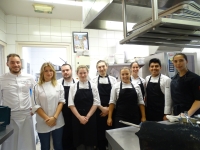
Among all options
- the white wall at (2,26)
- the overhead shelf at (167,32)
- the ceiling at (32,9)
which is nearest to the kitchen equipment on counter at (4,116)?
the overhead shelf at (167,32)

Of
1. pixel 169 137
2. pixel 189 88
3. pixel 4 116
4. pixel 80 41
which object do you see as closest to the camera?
pixel 169 137

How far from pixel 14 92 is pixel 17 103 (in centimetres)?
14

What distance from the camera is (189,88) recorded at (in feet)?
4.82

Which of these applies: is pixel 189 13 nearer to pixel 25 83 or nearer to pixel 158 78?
pixel 158 78

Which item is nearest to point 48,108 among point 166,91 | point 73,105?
point 73,105

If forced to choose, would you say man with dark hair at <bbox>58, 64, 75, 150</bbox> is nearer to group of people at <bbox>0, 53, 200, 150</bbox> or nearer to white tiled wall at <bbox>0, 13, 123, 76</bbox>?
group of people at <bbox>0, 53, 200, 150</bbox>

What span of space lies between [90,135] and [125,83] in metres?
0.72

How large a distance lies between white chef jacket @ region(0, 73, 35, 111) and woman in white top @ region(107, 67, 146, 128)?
1.08m

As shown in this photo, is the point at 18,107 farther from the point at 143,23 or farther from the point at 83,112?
the point at 143,23

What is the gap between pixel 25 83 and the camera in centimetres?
198

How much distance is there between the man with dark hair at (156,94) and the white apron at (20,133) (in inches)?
58.3

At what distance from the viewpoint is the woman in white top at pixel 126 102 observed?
1711 millimetres

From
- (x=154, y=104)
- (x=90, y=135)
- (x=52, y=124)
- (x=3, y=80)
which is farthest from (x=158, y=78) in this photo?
(x=3, y=80)

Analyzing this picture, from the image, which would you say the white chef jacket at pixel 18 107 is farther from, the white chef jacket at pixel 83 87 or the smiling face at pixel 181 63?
the smiling face at pixel 181 63
